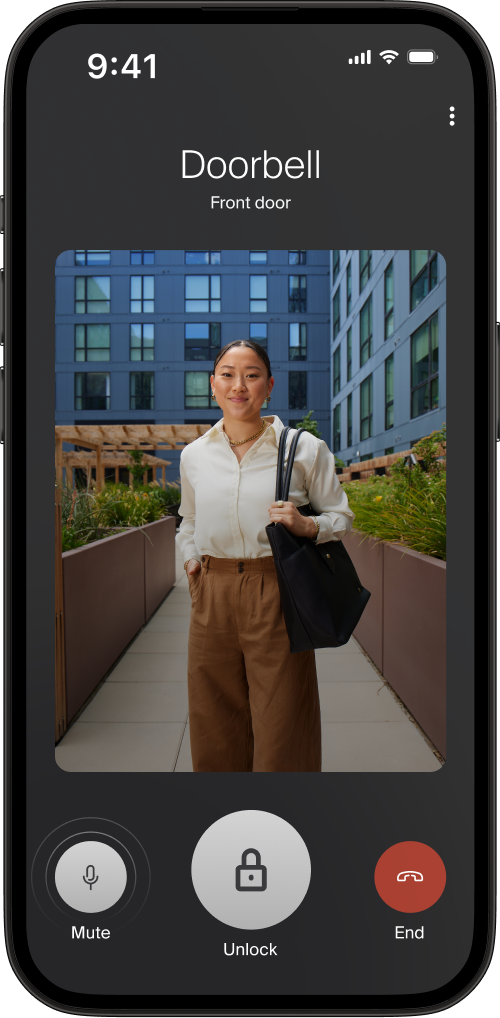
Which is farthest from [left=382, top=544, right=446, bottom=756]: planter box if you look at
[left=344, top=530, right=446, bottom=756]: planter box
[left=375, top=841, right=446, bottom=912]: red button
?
[left=375, top=841, right=446, bottom=912]: red button

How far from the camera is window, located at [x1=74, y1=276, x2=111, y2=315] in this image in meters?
0.94

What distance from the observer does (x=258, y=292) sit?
4.60 feet

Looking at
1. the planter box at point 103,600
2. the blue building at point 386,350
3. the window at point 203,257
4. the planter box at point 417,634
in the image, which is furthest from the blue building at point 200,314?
the planter box at point 103,600

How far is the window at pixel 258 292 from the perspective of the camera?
55.1 inches

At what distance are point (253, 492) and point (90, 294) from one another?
55 cm

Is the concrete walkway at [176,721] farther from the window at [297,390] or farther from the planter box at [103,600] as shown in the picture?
Answer: the window at [297,390]

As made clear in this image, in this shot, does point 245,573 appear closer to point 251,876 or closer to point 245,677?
point 245,677

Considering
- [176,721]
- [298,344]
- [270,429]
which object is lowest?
[176,721]

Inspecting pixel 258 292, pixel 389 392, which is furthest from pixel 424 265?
pixel 389 392

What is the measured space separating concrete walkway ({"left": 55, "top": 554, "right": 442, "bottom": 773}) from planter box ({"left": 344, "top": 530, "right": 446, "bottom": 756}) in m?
0.08

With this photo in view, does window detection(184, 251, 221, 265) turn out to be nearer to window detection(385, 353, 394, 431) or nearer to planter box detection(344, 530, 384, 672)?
planter box detection(344, 530, 384, 672)

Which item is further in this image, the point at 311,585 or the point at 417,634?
the point at 417,634
